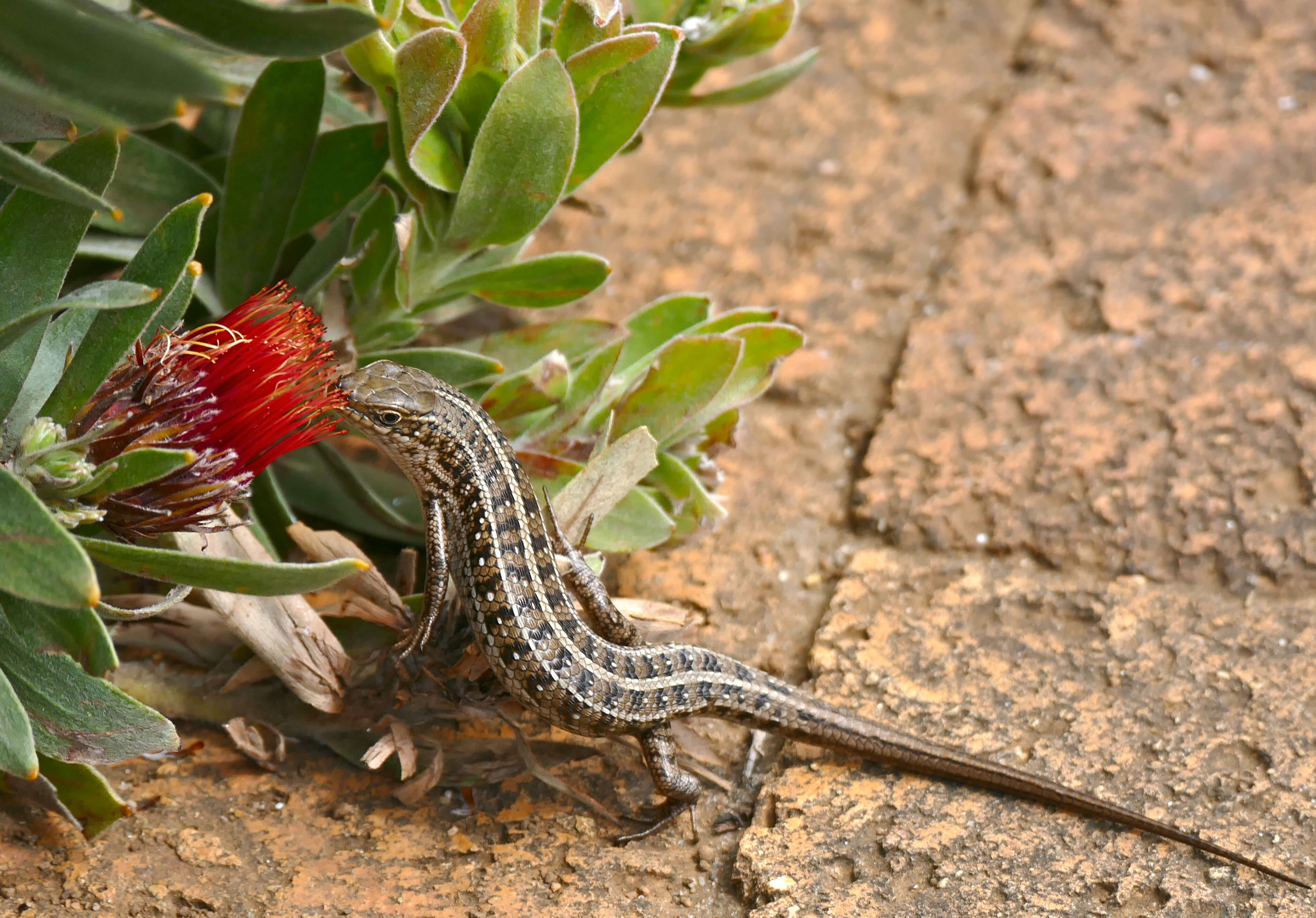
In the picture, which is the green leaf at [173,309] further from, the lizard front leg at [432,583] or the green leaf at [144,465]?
the lizard front leg at [432,583]

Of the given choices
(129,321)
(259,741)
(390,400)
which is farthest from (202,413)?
(259,741)

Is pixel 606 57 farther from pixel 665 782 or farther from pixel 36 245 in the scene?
pixel 665 782

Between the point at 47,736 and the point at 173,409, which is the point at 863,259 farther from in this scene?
the point at 47,736

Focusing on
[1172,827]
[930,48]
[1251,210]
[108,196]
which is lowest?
[1172,827]

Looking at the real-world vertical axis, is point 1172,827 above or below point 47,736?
below

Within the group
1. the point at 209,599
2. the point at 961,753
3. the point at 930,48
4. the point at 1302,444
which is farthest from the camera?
the point at 930,48

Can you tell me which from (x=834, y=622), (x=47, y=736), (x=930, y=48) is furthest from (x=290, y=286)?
(x=930, y=48)

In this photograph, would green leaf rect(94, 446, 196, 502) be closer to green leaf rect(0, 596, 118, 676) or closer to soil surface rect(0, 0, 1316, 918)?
green leaf rect(0, 596, 118, 676)
